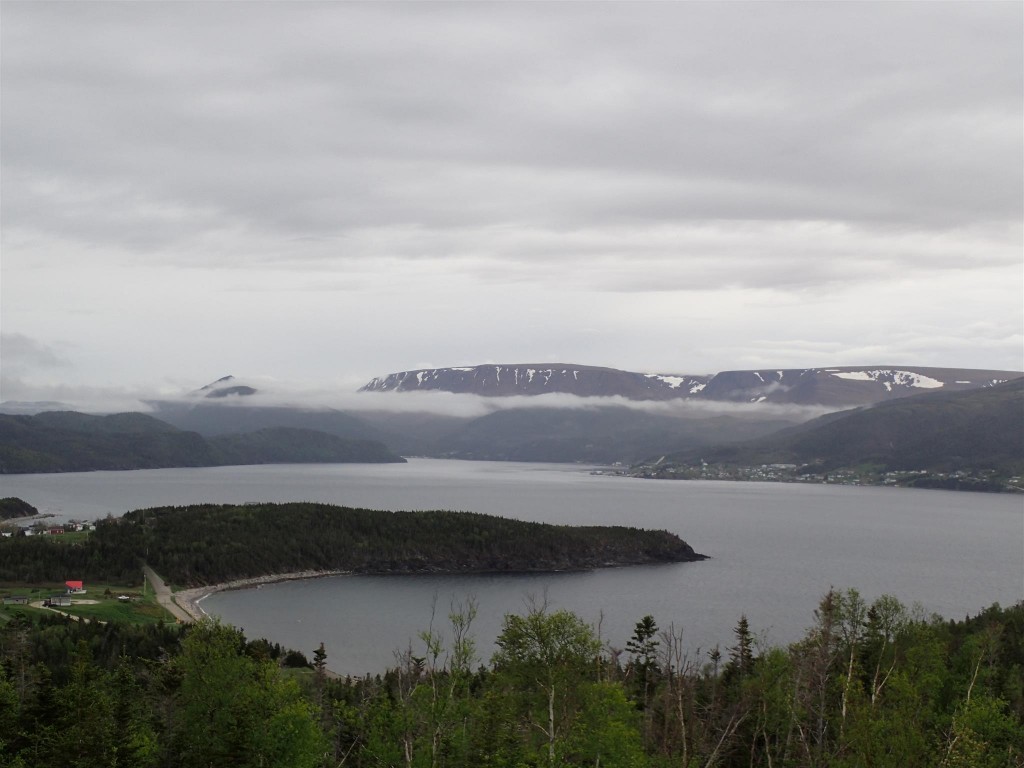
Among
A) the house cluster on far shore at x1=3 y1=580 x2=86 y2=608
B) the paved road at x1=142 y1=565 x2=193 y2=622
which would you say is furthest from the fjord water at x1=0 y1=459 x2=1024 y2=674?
the house cluster on far shore at x1=3 y1=580 x2=86 y2=608

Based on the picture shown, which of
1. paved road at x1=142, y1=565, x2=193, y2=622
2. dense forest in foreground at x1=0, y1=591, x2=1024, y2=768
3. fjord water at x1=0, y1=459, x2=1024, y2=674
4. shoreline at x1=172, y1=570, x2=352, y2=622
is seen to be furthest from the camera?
shoreline at x1=172, y1=570, x2=352, y2=622

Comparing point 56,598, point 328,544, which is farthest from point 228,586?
point 56,598

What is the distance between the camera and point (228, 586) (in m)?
114

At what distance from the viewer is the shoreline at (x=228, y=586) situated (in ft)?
318

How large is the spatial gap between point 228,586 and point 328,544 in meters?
21.8

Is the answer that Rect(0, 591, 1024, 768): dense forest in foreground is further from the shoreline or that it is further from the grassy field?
the shoreline

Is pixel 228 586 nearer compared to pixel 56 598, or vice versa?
pixel 56 598

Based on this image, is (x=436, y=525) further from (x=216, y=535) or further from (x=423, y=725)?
(x=423, y=725)

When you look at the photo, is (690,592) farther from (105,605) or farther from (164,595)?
(105,605)

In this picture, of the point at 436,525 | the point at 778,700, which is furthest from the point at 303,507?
the point at 778,700

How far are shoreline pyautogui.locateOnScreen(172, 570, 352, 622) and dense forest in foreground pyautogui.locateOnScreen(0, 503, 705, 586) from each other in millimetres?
1330

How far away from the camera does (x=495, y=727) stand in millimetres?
29578

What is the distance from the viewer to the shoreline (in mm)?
96875

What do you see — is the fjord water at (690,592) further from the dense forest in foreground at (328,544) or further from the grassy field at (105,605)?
the grassy field at (105,605)
